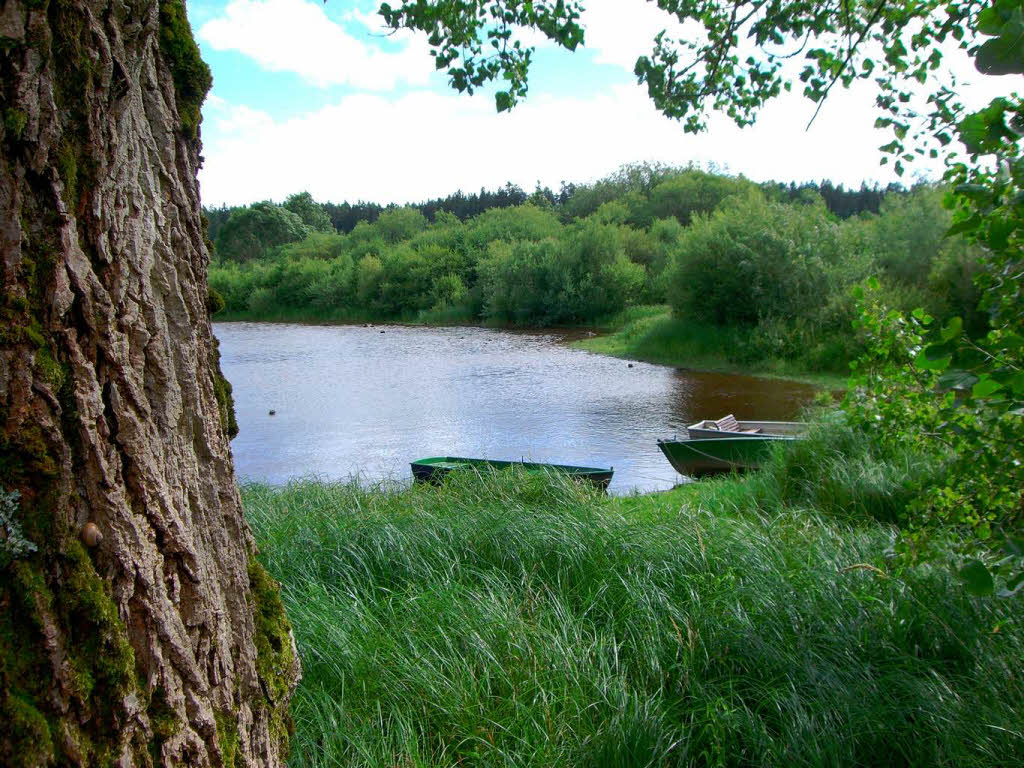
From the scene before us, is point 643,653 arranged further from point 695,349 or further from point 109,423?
point 695,349

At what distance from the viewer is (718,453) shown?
36.3ft

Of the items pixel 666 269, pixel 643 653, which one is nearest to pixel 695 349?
pixel 666 269

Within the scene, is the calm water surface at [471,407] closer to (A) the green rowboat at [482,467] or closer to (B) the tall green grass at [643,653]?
(A) the green rowboat at [482,467]

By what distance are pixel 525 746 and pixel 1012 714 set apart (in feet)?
5.16

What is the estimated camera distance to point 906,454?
7379mm

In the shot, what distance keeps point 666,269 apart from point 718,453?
22.3m

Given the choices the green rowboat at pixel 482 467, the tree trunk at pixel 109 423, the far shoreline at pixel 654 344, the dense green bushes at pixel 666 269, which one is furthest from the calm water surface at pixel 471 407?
the tree trunk at pixel 109 423

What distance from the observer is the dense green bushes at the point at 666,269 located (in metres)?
25.3

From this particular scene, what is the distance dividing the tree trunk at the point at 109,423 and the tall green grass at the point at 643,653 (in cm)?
110

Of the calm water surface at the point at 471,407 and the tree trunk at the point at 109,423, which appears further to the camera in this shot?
the calm water surface at the point at 471,407

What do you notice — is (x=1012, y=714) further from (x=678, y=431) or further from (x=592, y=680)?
A: (x=678, y=431)

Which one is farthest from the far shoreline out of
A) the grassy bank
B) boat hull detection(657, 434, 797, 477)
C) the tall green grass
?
the tall green grass

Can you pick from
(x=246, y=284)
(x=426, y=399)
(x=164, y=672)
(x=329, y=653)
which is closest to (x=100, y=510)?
(x=164, y=672)

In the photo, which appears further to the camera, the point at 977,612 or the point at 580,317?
the point at 580,317
